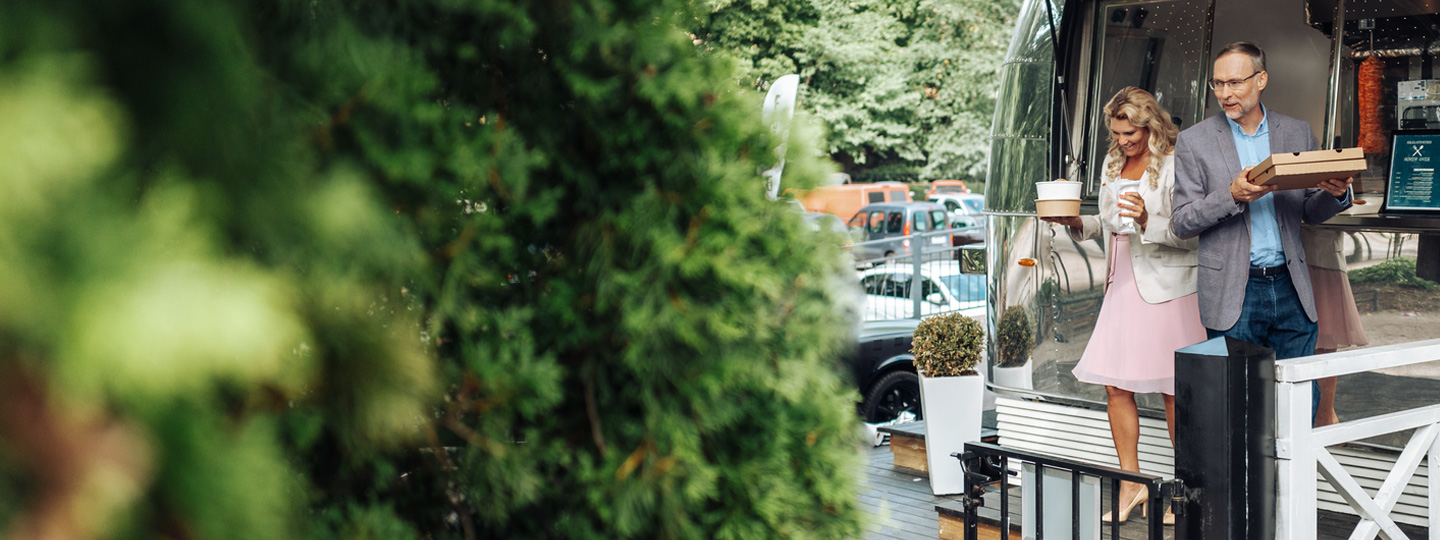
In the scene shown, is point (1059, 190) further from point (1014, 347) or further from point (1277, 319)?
point (1014, 347)

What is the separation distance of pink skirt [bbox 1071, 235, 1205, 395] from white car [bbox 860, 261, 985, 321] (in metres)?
8.68

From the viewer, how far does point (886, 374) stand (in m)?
9.51

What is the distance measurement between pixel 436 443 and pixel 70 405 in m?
0.64

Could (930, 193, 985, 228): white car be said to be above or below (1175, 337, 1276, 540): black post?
above

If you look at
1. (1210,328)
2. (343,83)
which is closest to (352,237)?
(343,83)

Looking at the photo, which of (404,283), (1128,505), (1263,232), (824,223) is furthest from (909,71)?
(404,283)

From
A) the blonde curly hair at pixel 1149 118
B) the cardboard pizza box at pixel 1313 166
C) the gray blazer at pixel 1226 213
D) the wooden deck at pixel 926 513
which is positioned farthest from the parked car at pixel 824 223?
the blonde curly hair at pixel 1149 118

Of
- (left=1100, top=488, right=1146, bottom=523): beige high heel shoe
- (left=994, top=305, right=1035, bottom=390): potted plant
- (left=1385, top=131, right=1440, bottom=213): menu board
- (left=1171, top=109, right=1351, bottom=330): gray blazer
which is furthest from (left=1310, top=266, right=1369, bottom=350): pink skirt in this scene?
(left=994, top=305, right=1035, bottom=390): potted plant

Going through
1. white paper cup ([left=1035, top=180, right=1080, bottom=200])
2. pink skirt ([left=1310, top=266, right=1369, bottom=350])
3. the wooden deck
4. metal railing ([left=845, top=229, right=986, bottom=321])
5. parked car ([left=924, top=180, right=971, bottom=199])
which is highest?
parked car ([left=924, top=180, right=971, bottom=199])

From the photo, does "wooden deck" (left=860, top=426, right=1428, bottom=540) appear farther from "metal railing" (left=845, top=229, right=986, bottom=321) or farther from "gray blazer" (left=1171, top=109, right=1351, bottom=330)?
"metal railing" (left=845, top=229, right=986, bottom=321)

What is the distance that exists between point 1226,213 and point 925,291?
1025cm

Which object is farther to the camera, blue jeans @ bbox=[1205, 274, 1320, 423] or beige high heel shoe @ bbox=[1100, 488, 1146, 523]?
beige high heel shoe @ bbox=[1100, 488, 1146, 523]

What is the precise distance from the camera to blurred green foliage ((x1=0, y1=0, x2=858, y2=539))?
57 cm

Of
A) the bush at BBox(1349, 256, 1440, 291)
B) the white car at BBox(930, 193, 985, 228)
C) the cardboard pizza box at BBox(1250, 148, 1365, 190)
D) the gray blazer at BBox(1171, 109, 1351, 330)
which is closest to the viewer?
the cardboard pizza box at BBox(1250, 148, 1365, 190)
